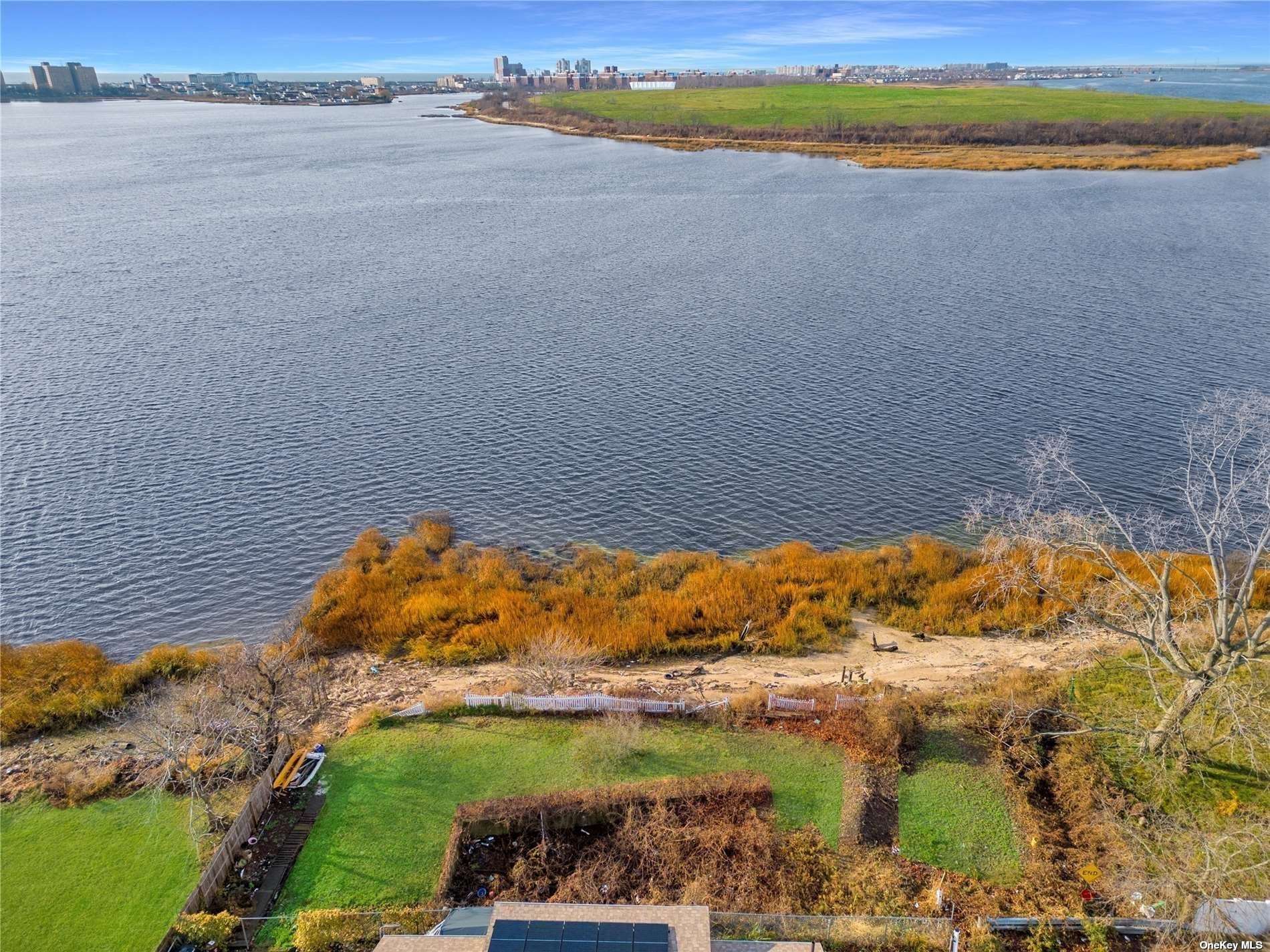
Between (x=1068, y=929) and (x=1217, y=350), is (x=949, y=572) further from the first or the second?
(x=1217, y=350)

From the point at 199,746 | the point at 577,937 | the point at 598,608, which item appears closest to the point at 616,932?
the point at 577,937

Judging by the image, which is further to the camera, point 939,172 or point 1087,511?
point 939,172

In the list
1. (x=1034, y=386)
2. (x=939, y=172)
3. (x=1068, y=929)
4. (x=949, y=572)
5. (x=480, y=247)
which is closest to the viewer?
(x=1068, y=929)

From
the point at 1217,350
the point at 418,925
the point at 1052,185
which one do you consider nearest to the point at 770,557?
the point at 418,925

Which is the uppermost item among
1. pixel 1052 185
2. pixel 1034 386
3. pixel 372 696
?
pixel 1052 185

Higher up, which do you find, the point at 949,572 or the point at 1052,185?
the point at 1052,185

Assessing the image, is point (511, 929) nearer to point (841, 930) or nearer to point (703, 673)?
point (841, 930)

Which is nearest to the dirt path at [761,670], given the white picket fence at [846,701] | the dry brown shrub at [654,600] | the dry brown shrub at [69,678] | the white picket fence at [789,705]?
the dry brown shrub at [654,600]
